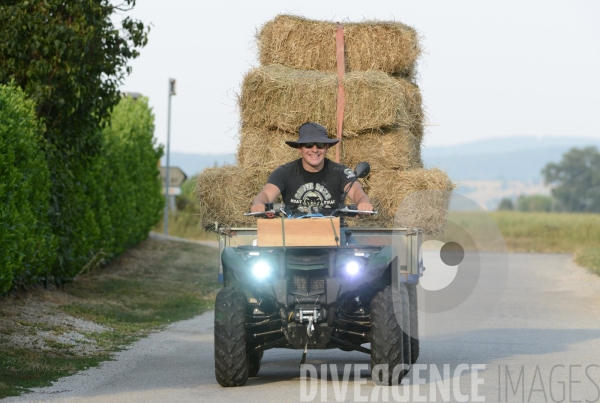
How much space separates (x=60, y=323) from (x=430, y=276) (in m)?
4.92

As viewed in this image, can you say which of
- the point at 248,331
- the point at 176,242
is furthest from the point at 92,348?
the point at 176,242

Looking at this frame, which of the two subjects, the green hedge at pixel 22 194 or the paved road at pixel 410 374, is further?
the green hedge at pixel 22 194

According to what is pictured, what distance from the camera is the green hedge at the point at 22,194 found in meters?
13.1

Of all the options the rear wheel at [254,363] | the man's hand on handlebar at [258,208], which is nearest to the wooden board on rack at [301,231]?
the man's hand on handlebar at [258,208]

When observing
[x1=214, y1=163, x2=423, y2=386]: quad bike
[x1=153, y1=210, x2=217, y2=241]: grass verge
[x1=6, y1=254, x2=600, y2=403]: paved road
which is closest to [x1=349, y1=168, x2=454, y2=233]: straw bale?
[x1=6, y1=254, x2=600, y2=403]: paved road

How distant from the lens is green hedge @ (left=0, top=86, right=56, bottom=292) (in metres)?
13.1

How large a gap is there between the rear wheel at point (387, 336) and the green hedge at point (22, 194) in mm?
5596

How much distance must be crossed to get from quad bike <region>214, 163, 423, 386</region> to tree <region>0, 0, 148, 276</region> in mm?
7015

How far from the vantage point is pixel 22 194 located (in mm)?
14016

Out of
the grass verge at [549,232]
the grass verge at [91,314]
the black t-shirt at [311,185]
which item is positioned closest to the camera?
the black t-shirt at [311,185]

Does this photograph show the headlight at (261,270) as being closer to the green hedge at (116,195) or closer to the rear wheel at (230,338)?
the rear wheel at (230,338)

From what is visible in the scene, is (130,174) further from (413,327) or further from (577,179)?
(577,179)

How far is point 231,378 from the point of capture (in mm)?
9172

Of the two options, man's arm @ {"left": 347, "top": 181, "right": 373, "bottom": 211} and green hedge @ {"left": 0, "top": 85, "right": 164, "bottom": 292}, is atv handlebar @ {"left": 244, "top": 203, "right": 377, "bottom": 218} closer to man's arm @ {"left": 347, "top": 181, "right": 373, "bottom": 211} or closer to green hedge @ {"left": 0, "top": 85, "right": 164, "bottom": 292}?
man's arm @ {"left": 347, "top": 181, "right": 373, "bottom": 211}
